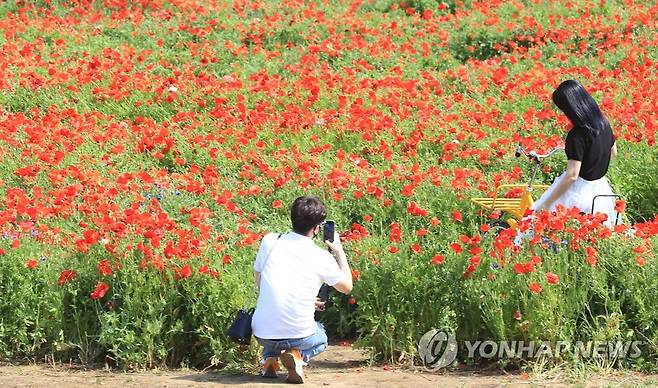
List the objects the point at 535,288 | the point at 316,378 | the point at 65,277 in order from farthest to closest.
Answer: the point at 65,277 → the point at 316,378 → the point at 535,288

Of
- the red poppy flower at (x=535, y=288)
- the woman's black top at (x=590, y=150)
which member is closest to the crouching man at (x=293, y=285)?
the red poppy flower at (x=535, y=288)

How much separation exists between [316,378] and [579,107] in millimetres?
2503

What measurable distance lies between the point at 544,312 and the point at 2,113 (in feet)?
23.7

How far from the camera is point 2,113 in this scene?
12023 mm

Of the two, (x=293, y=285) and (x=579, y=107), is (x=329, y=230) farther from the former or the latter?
(x=579, y=107)

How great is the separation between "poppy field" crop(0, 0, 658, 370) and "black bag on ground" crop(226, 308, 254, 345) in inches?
16.5

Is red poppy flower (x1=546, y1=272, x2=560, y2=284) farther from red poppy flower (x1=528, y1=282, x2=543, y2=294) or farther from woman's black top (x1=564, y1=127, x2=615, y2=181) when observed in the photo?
woman's black top (x1=564, y1=127, x2=615, y2=181)

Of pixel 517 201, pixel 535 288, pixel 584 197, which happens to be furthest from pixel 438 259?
pixel 517 201

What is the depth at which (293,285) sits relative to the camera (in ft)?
21.4

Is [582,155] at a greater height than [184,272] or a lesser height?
greater

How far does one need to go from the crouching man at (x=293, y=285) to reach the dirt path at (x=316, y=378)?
0.81ft

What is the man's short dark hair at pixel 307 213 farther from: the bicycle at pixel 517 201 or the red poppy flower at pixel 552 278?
the bicycle at pixel 517 201

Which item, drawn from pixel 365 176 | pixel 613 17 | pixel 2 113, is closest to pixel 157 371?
pixel 365 176

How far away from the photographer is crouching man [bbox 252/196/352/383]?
650 cm
